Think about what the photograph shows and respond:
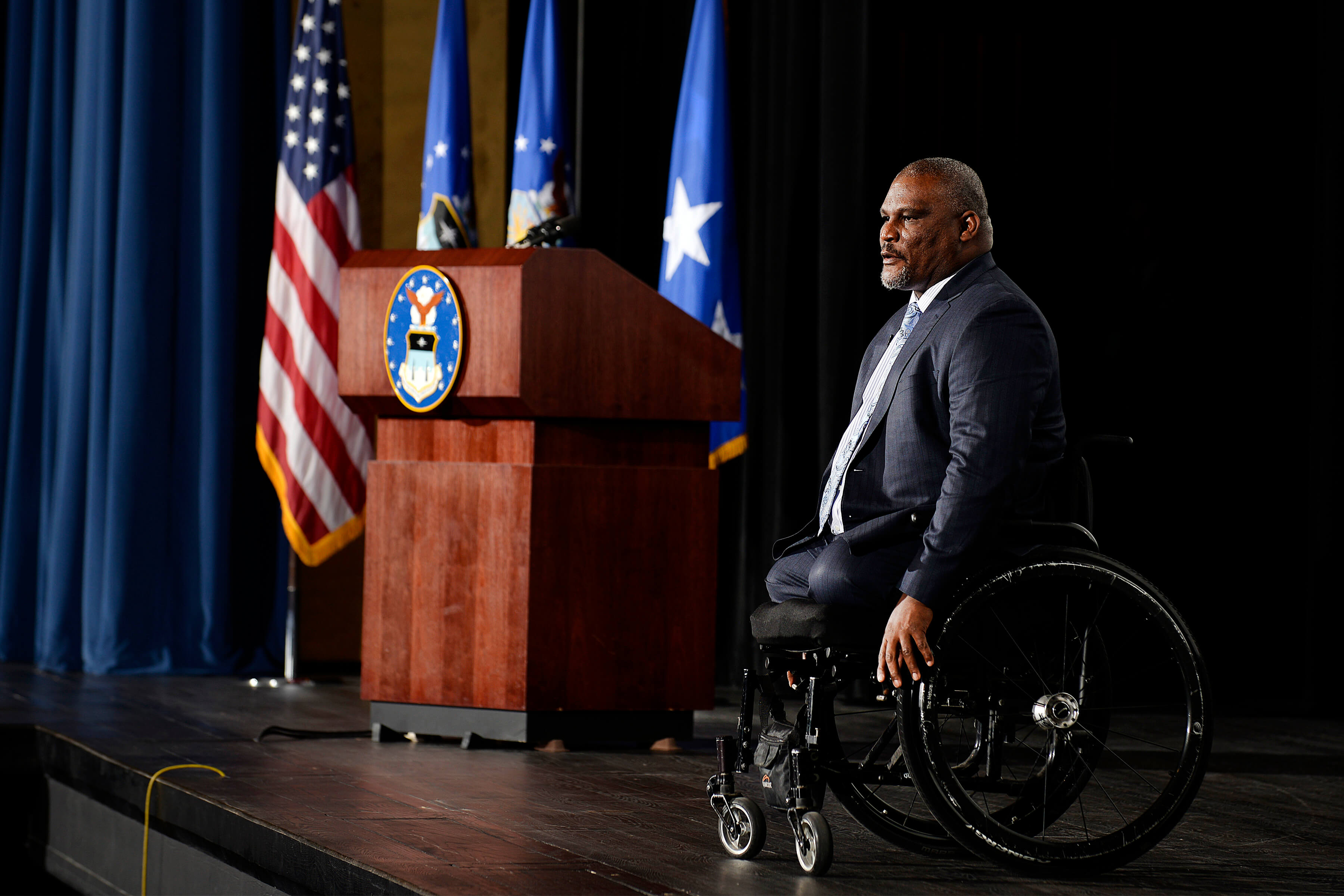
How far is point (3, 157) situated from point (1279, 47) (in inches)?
177

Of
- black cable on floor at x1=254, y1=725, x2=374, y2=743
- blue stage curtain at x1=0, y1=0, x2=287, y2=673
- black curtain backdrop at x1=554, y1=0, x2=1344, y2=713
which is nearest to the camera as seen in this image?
black cable on floor at x1=254, y1=725, x2=374, y2=743

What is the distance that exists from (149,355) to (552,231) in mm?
2450

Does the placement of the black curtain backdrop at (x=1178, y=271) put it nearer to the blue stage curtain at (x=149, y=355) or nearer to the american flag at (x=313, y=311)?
the american flag at (x=313, y=311)

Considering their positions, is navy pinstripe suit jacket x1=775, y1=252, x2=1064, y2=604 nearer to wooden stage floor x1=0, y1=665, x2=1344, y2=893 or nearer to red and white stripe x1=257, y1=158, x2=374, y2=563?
wooden stage floor x1=0, y1=665, x2=1344, y2=893

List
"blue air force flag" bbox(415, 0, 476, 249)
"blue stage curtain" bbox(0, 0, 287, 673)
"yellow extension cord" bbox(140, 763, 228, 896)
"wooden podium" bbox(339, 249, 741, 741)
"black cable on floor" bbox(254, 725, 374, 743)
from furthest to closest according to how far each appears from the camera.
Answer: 1. "blue stage curtain" bbox(0, 0, 287, 673)
2. "blue air force flag" bbox(415, 0, 476, 249)
3. "black cable on floor" bbox(254, 725, 374, 743)
4. "wooden podium" bbox(339, 249, 741, 741)
5. "yellow extension cord" bbox(140, 763, 228, 896)

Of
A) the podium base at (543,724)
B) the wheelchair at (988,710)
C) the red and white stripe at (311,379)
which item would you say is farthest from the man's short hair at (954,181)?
the red and white stripe at (311,379)

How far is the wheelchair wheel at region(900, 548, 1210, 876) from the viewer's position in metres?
1.90

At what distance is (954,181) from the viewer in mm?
2062

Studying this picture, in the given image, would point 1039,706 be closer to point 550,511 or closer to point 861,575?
point 861,575

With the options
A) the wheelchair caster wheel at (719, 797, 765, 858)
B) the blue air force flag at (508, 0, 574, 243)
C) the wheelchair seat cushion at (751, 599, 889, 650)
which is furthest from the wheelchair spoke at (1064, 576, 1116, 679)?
the blue air force flag at (508, 0, 574, 243)

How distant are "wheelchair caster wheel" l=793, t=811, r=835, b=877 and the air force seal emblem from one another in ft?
4.95

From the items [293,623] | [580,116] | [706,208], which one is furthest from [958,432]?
[293,623]

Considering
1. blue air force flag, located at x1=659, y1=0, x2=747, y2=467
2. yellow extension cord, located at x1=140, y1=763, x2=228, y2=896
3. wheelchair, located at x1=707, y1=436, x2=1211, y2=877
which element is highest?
blue air force flag, located at x1=659, y1=0, x2=747, y2=467

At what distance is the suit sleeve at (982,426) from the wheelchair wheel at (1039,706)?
66mm
